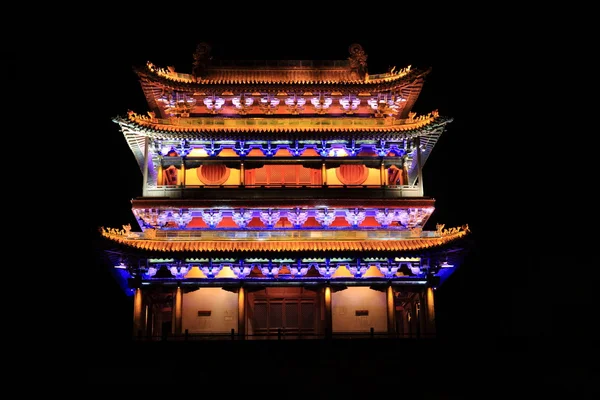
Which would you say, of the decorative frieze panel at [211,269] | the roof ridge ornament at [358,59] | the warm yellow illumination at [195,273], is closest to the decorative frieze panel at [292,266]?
the decorative frieze panel at [211,269]

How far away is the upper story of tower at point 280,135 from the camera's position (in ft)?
103

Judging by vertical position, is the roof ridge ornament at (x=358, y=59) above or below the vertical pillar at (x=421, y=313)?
above

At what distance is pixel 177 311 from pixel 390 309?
8898mm

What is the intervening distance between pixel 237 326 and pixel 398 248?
749cm

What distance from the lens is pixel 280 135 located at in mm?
31688

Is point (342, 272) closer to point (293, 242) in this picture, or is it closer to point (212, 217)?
point (293, 242)

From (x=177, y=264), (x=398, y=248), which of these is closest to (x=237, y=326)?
(x=177, y=264)

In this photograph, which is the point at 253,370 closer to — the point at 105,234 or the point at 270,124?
the point at 105,234

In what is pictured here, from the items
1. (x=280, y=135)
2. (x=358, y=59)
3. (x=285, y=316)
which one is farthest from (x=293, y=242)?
(x=358, y=59)

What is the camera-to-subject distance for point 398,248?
2892 centimetres

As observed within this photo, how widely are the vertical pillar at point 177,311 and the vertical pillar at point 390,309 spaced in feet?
28.3

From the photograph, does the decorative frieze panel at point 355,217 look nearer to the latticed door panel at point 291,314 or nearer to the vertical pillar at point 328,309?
the vertical pillar at point 328,309

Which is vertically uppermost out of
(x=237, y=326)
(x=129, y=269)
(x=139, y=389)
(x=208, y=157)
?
(x=208, y=157)

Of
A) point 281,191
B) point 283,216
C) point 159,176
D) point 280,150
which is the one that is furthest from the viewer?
point 280,150
